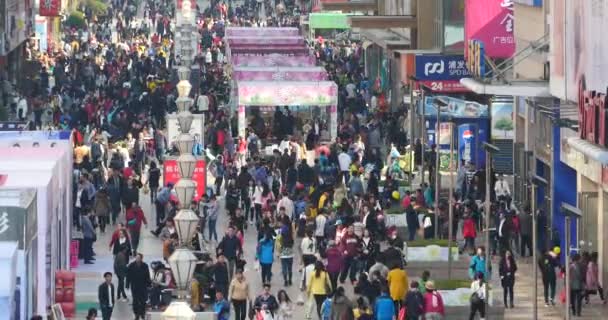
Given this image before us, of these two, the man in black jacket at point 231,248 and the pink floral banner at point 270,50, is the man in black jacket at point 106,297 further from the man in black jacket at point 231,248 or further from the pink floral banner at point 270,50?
the pink floral banner at point 270,50

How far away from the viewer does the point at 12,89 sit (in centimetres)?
7375

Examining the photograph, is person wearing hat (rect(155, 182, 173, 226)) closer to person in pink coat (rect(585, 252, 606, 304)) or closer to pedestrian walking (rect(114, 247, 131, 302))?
pedestrian walking (rect(114, 247, 131, 302))

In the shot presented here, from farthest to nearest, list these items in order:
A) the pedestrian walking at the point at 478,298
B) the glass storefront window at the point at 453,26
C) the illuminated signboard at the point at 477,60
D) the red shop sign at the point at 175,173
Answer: the glass storefront window at the point at 453,26 < the red shop sign at the point at 175,173 < the illuminated signboard at the point at 477,60 < the pedestrian walking at the point at 478,298

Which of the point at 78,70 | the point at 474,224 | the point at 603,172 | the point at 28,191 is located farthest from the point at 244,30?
the point at 28,191

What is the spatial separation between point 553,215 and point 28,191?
1547cm

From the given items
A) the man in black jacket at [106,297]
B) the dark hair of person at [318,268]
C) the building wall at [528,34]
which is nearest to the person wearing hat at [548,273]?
the dark hair of person at [318,268]

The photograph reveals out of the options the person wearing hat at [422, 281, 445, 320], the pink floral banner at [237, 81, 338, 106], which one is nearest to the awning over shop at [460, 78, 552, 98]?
the person wearing hat at [422, 281, 445, 320]

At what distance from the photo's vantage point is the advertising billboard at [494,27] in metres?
50.9

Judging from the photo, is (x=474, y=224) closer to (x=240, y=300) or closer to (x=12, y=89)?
(x=240, y=300)

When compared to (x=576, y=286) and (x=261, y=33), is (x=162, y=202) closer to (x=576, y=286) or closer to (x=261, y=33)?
(x=576, y=286)

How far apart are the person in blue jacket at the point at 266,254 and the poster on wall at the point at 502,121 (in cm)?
1463

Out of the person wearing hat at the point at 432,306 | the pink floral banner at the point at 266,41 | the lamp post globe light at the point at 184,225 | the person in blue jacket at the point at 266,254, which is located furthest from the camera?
the pink floral banner at the point at 266,41

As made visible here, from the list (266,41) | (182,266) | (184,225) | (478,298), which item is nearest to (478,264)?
(478,298)

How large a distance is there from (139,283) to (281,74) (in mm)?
26038
